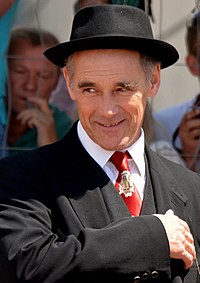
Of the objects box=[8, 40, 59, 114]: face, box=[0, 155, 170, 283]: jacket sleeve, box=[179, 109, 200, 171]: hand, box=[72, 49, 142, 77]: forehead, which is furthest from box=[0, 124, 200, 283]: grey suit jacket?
box=[179, 109, 200, 171]: hand

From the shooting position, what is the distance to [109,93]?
93.7 inches

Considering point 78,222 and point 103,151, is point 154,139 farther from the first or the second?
point 78,222

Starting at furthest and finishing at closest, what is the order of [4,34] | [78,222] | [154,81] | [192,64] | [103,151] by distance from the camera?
[192,64], [4,34], [154,81], [103,151], [78,222]

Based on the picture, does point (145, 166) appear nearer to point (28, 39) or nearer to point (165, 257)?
point (165, 257)

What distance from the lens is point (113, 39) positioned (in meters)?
2.38

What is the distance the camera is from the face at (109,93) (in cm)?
238

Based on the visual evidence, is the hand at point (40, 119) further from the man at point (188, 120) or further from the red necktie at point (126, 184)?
the red necktie at point (126, 184)

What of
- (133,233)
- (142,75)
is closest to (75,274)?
(133,233)

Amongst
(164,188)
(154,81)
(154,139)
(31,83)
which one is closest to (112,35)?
(154,81)

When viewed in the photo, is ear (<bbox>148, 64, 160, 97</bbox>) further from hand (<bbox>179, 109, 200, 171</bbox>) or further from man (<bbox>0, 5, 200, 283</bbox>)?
hand (<bbox>179, 109, 200, 171</bbox>)

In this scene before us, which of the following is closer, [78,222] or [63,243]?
[63,243]

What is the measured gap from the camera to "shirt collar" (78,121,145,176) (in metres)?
2.46

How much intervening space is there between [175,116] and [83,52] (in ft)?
7.04

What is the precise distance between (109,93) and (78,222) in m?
0.36
